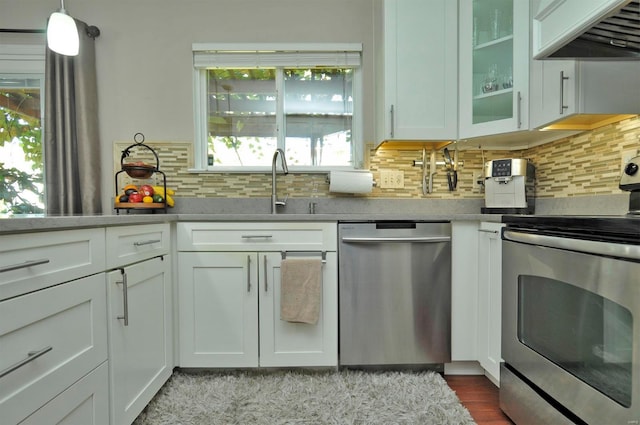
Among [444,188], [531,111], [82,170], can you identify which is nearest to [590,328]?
[531,111]

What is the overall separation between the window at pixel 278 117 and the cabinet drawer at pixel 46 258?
1.33 meters

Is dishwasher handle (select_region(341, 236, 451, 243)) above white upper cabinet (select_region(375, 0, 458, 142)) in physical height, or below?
below

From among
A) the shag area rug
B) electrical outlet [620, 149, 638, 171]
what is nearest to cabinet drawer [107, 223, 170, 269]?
the shag area rug

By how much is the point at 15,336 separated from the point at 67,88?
1.95 metres

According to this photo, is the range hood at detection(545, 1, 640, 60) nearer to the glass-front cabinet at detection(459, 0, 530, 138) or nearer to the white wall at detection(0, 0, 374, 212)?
the glass-front cabinet at detection(459, 0, 530, 138)

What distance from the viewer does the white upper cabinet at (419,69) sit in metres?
1.95

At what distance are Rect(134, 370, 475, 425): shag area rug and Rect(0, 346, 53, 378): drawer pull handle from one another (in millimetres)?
777

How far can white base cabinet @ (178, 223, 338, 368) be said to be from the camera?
5.54 feet

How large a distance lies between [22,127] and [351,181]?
2.31 metres

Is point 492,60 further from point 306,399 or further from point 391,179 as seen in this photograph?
point 306,399

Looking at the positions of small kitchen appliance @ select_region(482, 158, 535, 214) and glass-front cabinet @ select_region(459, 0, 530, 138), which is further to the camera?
small kitchen appliance @ select_region(482, 158, 535, 214)

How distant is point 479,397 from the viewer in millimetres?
1578

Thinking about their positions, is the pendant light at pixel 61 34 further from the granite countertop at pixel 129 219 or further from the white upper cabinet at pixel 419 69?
the white upper cabinet at pixel 419 69

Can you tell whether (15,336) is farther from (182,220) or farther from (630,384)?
(630,384)
